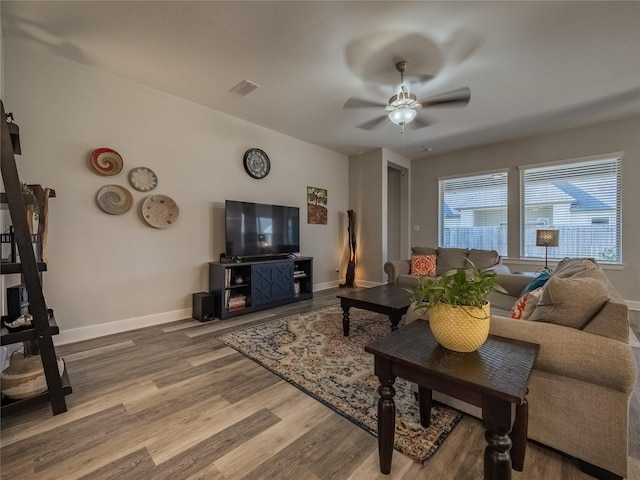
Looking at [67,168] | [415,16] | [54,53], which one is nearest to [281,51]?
[415,16]

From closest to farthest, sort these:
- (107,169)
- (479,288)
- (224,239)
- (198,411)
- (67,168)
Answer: (479,288) → (198,411) → (67,168) → (107,169) → (224,239)

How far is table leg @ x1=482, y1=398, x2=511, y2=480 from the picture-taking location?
0.89 m

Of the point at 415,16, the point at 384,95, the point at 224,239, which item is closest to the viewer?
the point at 415,16

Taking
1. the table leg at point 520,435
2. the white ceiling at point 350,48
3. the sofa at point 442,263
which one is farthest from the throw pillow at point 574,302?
the sofa at point 442,263

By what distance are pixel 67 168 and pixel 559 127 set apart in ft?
21.7

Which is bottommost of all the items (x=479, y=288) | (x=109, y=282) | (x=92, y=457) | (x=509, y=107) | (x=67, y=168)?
(x=92, y=457)

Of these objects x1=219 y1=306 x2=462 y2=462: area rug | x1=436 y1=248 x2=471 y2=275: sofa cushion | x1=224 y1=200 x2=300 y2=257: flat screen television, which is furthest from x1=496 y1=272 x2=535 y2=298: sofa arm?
x1=224 y1=200 x2=300 y2=257: flat screen television

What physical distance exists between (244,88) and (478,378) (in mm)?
3480

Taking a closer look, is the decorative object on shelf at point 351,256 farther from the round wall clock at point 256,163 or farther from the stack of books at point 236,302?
the stack of books at point 236,302

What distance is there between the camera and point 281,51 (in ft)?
8.29

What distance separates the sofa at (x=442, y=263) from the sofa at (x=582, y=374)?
270 cm

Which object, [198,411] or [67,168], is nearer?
[198,411]

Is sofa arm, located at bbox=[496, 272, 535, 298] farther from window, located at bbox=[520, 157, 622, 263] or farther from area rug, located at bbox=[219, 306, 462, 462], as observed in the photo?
window, located at bbox=[520, 157, 622, 263]

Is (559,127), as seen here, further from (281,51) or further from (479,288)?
(479,288)
